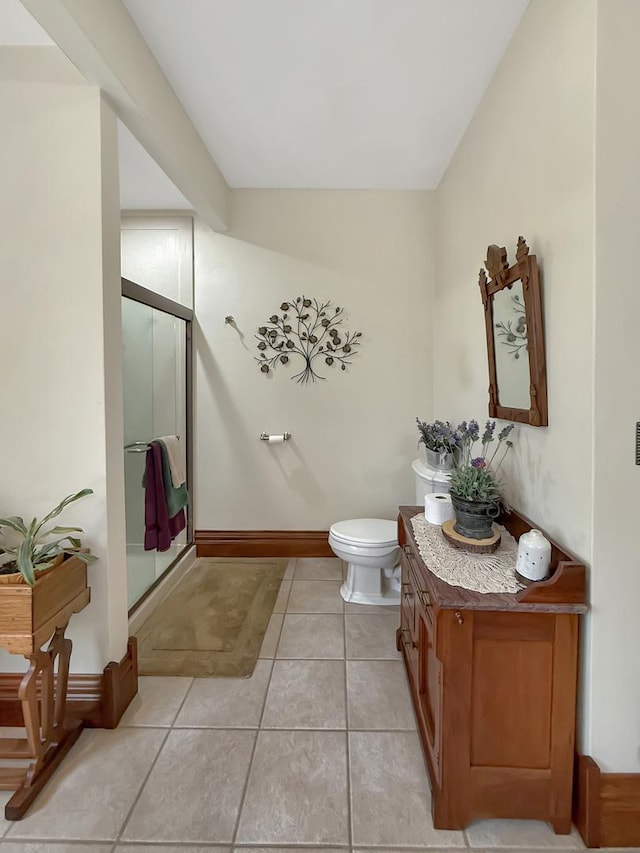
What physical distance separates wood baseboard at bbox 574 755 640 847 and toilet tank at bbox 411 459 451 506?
1302 mm

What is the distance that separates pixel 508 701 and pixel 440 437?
1.44 meters

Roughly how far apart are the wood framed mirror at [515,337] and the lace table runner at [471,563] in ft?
1.50

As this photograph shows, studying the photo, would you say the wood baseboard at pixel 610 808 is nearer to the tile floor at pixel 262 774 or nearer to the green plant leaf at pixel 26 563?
the tile floor at pixel 262 774

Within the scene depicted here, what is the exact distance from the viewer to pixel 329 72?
1.91 metres

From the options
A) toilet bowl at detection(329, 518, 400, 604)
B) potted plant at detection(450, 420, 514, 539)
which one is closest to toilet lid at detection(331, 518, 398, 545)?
toilet bowl at detection(329, 518, 400, 604)

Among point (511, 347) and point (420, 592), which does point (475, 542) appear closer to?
point (420, 592)

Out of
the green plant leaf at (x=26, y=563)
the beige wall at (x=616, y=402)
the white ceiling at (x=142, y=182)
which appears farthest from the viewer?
the white ceiling at (x=142, y=182)

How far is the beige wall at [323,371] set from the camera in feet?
10.1

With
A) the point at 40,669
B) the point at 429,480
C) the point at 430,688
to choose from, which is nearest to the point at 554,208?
the point at 429,480

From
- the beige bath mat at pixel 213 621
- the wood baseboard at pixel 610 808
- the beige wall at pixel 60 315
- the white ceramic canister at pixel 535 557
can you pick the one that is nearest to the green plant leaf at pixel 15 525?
the beige wall at pixel 60 315

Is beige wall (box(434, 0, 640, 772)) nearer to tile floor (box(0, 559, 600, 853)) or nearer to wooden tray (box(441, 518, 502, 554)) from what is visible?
wooden tray (box(441, 518, 502, 554))

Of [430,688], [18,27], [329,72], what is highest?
[329,72]

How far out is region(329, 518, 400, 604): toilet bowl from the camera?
7.97 ft

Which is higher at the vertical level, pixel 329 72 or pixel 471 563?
pixel 329 72
